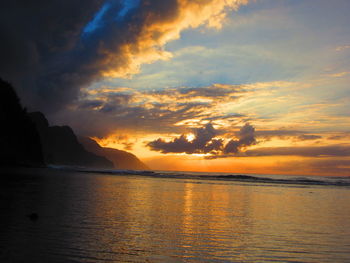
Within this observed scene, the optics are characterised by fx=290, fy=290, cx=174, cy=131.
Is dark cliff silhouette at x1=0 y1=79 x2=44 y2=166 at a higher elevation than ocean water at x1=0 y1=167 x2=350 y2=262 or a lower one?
higher

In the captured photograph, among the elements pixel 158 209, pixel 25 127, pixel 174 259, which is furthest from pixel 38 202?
pixel 25 127

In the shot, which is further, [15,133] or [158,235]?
[15,133]

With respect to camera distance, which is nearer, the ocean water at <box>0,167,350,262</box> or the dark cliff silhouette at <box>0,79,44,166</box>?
the ocean water at <box>0,167,350,262</box>

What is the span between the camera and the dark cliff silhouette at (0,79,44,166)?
3310 inches

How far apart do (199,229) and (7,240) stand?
→ 7576mm

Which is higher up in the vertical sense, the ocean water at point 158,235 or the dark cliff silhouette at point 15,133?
the dark cliff silhouette at point 15,133

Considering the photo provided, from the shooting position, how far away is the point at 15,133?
91875mm

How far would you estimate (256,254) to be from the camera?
9773 mm

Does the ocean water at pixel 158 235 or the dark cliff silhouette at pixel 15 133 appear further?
the dark cliff silhouette at pixel 15 133

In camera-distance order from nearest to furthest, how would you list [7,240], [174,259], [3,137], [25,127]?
1. [174,259]
2. [7,240]
3. [3,137]
4. [25,127]

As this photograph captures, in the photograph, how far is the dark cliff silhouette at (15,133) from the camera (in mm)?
84062

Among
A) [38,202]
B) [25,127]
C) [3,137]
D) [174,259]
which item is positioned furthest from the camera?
[25,127]

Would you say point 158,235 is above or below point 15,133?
below

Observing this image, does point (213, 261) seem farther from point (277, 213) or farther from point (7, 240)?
point (277, 213)
